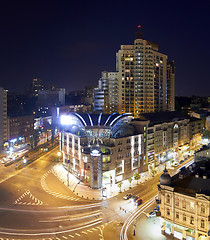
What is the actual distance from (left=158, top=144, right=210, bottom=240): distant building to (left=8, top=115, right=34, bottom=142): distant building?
4365 inches

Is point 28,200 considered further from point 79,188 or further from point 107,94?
point 107,94

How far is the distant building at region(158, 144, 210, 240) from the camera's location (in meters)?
47.7

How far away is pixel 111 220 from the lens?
5916cm

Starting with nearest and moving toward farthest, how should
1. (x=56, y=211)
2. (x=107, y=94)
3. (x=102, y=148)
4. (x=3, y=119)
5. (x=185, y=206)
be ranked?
(x=185, y=206) < (x=56, y=211) < (x=102, y=148) < (x=3, y=119) < (x=107, y=94)

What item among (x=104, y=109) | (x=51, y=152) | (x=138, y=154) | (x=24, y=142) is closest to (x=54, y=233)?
(x=138, y=154)

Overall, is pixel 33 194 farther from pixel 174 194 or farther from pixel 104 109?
pixel 104 109

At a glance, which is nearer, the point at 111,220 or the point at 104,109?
the point at 111,220

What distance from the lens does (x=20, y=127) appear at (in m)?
151

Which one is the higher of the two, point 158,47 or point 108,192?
point 158,47

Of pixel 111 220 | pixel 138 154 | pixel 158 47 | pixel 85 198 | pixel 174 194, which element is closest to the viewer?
pixel 174 194

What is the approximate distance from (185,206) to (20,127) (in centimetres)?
12170

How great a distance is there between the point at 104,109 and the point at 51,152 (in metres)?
57.2

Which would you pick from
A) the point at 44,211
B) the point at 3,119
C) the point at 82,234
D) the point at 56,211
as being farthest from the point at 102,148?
the point at 3,119

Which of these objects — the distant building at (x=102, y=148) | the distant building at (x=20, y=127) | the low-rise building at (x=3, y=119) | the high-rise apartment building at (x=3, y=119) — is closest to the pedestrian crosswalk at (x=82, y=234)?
the distant building at (x=102, y=148)
